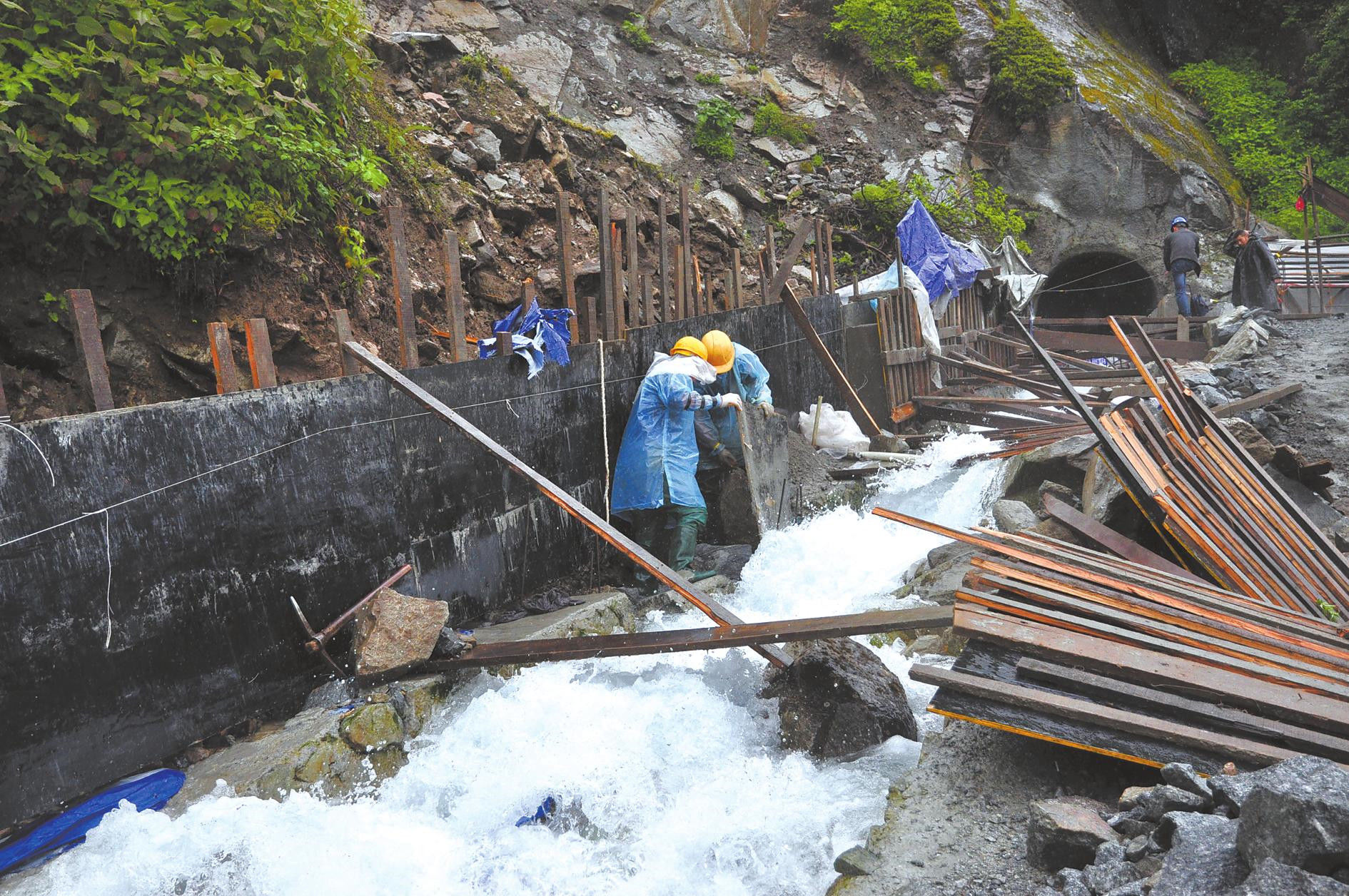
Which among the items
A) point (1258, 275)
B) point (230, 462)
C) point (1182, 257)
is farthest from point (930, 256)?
point (230, 462)

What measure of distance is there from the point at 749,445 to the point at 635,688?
9.59 feet

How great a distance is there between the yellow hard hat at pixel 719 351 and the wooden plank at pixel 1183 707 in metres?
4.73

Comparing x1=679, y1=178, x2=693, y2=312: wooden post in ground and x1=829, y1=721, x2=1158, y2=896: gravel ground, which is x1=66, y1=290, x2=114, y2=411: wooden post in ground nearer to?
x1=829, y1=721, x2=1158, y2=896: gravel ground

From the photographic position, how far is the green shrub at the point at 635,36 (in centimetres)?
1714

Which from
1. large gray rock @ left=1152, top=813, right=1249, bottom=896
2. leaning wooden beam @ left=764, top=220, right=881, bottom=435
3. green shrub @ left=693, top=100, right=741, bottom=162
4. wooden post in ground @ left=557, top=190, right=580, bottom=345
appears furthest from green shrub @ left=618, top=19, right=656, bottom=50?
large gray rock @ left=1152, top=813, right=1249, bottom=896

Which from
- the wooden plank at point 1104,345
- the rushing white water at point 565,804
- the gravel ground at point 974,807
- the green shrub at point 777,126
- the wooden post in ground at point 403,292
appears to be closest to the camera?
the gravel ground at point 974,807

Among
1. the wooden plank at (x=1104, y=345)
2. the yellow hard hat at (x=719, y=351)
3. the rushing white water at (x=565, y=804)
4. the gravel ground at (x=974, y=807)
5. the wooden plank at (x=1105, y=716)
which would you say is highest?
the yellow hard hat at (x=719, y=351)

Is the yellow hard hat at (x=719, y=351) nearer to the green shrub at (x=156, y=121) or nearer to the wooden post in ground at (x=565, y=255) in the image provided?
the wooden post in ground at (x=565, y=255)

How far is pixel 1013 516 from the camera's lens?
6.74 meters

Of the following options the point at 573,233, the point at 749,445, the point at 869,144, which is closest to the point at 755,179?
the point at 869,144

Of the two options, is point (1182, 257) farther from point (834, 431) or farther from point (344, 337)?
point (344, 337)

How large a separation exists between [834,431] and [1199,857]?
7529 mm

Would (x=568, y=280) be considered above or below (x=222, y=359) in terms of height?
above

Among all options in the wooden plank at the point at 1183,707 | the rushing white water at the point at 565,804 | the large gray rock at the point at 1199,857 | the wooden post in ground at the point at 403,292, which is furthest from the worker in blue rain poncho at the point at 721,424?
the large gray rock at the point at 1199,857
